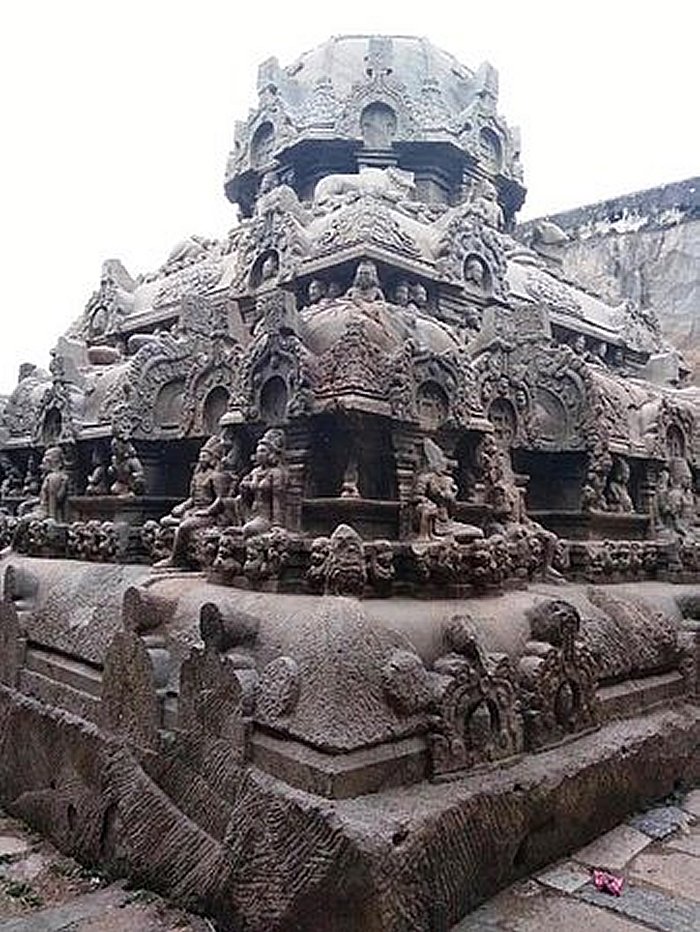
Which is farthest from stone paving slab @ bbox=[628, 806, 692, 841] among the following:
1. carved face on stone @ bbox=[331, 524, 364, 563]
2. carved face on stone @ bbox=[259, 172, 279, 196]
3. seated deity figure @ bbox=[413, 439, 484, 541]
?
carved face on stone @ bbox=[259, 172, 279, 196]

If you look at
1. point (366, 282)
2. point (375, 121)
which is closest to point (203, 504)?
point (366, 282)

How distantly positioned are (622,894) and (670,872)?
50cm

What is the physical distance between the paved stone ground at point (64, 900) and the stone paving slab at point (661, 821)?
2866mm

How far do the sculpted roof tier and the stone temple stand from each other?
5.9 inches

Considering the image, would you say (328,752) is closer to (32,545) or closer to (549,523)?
(549,523)

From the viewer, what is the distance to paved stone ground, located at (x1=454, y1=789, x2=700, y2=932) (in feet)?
12.8

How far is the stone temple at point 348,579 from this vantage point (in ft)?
13.3

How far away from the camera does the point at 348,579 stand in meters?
4.90

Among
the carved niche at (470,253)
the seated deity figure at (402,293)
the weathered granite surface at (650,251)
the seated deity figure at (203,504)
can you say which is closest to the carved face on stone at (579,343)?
the carved niche at (470,253)

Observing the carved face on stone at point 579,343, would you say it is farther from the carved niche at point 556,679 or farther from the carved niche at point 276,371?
the carved niche at point 556,679

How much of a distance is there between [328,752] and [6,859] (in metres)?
2.77

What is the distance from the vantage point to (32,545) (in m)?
8.30

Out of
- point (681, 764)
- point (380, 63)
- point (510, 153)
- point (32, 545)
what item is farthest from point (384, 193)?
point (681, 764)

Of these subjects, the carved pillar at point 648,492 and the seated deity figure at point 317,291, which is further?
the carved pillar at point 648,492
